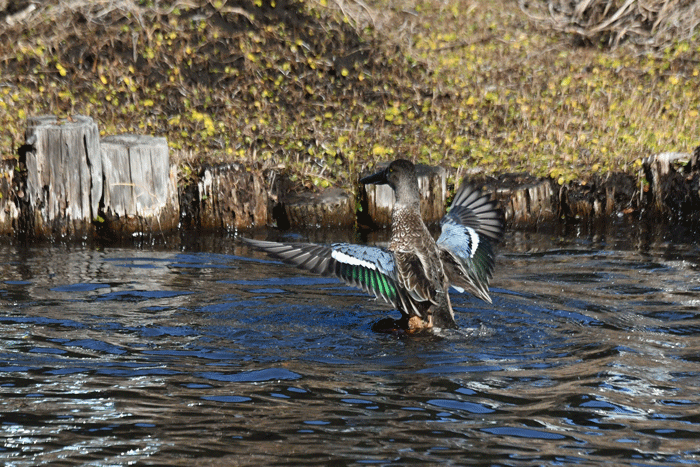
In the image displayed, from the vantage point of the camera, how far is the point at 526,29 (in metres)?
15.2

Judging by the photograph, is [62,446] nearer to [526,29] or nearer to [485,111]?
[485,111]

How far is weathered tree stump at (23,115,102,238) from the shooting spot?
8547 millimetres

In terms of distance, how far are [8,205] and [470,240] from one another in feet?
15.7

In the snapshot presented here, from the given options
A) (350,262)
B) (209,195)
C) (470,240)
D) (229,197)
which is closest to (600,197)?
(470,240)

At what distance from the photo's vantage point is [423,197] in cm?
965

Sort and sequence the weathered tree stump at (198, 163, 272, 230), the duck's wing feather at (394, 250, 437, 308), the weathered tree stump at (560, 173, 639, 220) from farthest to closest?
the weathered tree stump at (560, 173, 639, 220) → the weathered tree stump at (198, 163, 272, 230) → the duck's wing feather at (394, 250, 437, 308)

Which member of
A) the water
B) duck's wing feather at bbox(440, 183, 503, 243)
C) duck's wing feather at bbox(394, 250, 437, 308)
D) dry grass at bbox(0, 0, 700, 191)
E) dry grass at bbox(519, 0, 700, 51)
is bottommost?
the water

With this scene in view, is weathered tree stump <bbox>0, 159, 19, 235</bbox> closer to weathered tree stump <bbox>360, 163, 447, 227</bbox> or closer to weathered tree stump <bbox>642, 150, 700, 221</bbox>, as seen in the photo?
weathered tree stump <bbox>360, 163, 447, 227</bbox>

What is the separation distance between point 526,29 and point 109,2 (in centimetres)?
716

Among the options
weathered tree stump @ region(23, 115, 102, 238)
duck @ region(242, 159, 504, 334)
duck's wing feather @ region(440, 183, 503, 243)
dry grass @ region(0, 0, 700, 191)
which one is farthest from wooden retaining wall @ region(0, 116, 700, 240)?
duck @ region(242, 159, 504, 334)

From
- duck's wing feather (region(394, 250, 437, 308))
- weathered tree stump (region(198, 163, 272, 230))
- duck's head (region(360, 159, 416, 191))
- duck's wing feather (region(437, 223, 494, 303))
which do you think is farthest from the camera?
weathered tree stump (region(198, 163, 272, 230))

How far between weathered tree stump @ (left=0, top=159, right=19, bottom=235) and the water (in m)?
0.62

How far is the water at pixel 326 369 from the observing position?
4.20 meters

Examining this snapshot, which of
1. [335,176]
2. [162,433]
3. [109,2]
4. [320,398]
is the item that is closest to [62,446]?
[162,433]
